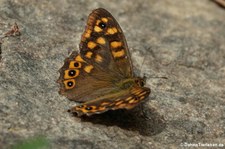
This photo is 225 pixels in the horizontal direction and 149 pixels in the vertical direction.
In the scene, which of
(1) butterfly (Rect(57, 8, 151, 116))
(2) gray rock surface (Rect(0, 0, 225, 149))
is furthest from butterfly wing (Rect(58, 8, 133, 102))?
(2) gray rock surface (Rect(0, 0, 225, 149))

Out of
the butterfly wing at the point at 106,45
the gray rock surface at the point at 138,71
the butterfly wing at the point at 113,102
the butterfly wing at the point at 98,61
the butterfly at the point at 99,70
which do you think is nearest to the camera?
the butterfly wing at the point at 113,102

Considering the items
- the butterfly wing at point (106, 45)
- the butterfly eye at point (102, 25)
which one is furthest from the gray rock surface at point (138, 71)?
the butterfly eye at point (102, 25)

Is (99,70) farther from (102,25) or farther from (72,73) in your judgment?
(102,25)

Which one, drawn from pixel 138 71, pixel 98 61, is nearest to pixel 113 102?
pixel 98 61

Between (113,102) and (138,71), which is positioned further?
(138,71)

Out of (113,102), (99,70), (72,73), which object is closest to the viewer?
(113,102)

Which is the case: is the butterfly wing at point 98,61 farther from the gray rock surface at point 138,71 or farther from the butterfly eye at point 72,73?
the gray rock surface at point 138,71

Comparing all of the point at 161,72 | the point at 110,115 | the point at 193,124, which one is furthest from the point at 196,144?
the point at 161,72
